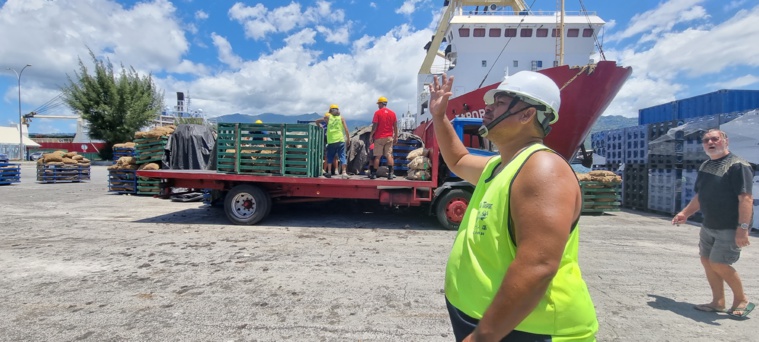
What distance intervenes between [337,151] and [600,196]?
6.76 metres

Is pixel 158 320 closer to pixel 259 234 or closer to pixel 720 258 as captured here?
pixel 259 234

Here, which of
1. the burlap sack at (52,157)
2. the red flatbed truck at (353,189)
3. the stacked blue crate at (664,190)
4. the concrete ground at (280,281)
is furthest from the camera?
the burlap sack at (52,157)

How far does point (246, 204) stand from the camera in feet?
24.8

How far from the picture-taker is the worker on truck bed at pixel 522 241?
1.09m

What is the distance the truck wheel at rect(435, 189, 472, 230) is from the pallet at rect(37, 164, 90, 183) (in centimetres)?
1639

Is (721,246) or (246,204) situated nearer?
(721,246)

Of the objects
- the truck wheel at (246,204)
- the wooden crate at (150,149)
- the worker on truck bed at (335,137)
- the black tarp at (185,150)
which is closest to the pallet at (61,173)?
the wooden crate at (150,149)

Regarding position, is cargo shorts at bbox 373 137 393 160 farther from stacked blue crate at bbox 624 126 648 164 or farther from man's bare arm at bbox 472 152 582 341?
stacked blue crate at bbox 624 126 648 164

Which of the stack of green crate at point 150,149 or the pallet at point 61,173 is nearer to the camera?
the stack of green crate at point 150,149

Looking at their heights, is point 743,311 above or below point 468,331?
below

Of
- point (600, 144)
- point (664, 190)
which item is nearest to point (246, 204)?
point (664, 190)

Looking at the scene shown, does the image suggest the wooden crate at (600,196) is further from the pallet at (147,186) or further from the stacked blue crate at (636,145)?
the pallet at (147,186)

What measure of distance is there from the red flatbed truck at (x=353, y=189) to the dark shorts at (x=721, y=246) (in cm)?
383

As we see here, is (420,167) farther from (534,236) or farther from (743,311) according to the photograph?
(534,236)
